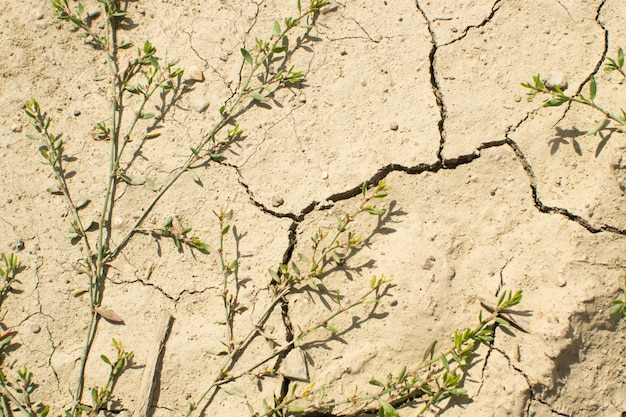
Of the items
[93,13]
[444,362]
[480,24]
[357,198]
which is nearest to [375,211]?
[357,198]

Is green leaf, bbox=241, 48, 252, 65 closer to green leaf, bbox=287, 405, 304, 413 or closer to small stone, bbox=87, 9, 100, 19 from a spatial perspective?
small stone, bbox=87, 9, 100, 19

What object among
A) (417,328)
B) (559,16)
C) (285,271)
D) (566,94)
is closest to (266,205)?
(285,271)

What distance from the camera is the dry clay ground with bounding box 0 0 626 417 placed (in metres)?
2.37

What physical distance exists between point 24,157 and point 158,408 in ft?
4.81

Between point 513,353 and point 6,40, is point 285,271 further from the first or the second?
point 6,40

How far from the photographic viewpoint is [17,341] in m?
2.49

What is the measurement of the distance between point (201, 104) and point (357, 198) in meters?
0.97

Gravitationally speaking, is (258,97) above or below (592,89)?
above

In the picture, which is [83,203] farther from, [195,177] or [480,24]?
[480,24]

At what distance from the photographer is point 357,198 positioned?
261cm

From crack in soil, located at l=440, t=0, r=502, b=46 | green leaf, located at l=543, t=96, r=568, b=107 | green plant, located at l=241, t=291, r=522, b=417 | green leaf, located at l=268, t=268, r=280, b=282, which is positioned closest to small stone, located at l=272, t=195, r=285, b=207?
green leaf, located at l=268, t=268, r=280, b=282

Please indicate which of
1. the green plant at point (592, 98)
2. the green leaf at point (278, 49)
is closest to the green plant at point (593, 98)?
the green plant at point (592, 98)

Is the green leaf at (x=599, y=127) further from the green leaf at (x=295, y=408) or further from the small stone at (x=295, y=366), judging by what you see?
the green leaf at (x=295, y=408)

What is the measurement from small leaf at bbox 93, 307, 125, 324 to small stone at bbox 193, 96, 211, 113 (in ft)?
3.66
